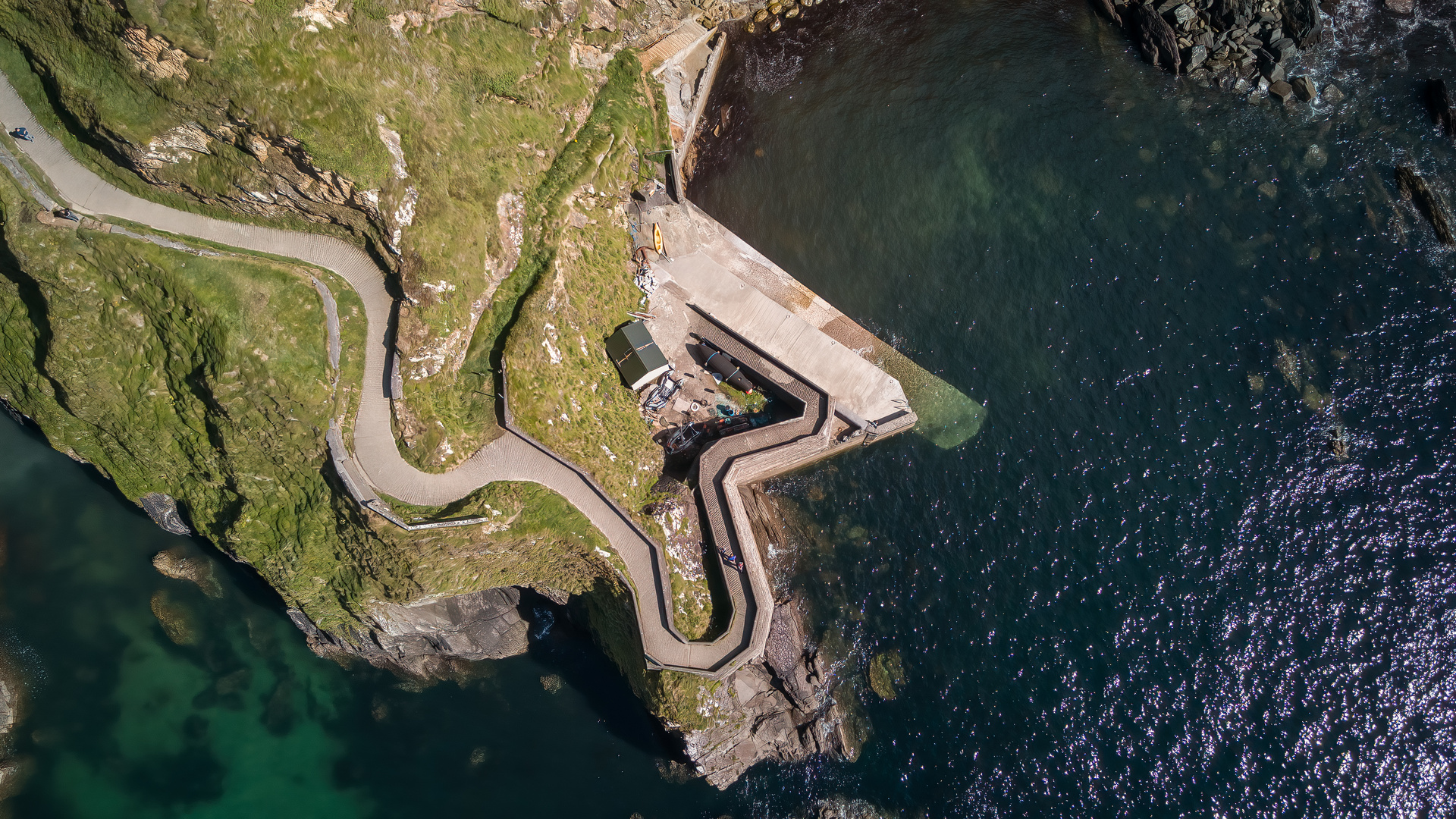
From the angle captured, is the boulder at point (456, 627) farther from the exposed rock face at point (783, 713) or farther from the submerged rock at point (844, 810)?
the submerged rock at point (844, 810)

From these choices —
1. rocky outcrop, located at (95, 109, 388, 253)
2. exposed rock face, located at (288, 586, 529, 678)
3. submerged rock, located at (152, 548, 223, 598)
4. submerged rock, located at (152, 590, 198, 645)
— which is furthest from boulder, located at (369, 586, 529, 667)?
rocky outcrop, located at (95, 109, 388, 253)

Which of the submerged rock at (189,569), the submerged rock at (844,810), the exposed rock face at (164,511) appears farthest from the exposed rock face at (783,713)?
the exposed rock face at (164,511)

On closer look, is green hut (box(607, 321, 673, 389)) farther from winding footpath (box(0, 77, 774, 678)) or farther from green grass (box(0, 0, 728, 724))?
winding footpath (box(0, 77, 774, 678))

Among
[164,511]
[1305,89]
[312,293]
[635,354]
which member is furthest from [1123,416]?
[164,511]

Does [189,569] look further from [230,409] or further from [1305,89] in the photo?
[1305,89]

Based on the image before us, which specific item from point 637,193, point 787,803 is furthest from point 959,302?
point 787,803
